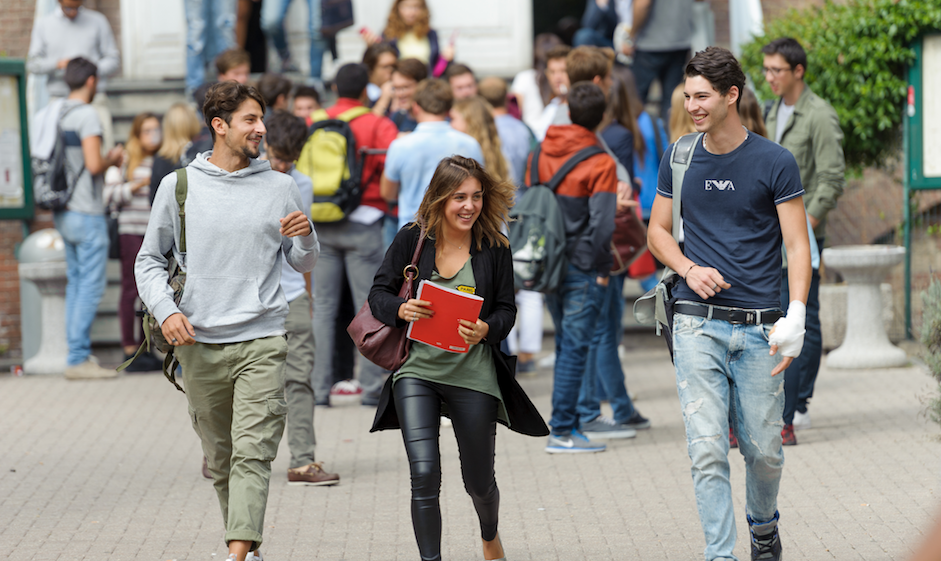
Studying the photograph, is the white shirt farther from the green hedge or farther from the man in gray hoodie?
the man in gray hoodie

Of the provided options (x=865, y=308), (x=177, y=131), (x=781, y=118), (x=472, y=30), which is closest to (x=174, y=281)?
(x=781, y=118)

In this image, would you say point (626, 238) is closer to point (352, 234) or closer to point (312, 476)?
point (352, 234)

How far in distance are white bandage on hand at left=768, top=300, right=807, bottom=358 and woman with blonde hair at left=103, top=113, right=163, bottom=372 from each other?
6.55 meters

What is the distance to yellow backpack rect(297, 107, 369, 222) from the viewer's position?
779 cm

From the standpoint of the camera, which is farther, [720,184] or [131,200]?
[131,200]

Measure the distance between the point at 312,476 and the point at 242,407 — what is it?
178 cm

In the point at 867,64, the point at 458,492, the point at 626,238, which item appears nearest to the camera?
the point at 458,492

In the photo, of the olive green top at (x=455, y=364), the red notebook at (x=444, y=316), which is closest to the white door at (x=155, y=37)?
the olive green top at (x=455, y=364)

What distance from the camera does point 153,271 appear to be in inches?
180

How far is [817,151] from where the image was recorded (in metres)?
6.79

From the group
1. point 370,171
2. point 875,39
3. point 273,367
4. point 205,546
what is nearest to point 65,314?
point 370,171

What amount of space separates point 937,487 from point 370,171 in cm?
416

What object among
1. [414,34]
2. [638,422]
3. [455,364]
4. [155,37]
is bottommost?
[638,422]

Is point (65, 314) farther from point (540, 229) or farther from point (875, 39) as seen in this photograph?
point (875, 39)
